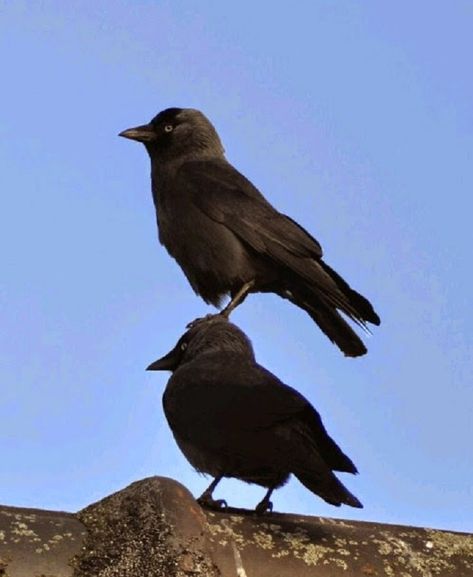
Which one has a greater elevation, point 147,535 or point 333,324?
point 333,324

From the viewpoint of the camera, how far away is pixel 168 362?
19.0 feet

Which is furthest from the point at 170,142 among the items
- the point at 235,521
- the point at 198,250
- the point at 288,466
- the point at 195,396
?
the point at 235,521

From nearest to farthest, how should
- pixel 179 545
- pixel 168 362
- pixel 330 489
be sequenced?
pixel 179 545, pixel 330 489, pixel 168 362

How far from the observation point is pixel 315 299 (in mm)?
8188

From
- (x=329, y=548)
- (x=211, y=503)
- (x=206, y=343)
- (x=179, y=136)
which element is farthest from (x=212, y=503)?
(x=179, y=136)

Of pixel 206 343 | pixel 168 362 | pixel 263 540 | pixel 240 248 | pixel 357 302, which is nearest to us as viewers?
pixel 263 540

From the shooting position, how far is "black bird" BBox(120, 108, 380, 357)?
26.4 feet

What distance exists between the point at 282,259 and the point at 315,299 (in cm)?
36

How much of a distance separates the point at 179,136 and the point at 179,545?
654 cm

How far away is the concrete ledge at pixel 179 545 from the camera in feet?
9.12

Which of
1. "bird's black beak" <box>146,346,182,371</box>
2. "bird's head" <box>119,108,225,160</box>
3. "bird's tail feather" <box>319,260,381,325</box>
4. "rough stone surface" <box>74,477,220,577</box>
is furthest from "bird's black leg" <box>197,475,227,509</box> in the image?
"bird's head" <box>119,108,225,160</box>

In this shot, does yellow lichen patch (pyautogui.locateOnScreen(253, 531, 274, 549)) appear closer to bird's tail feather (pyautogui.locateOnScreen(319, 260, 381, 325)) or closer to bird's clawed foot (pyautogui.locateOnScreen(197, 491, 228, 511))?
bird's clawed foot (pyautogui.locateOnScreen(197, 491, 228, 511))

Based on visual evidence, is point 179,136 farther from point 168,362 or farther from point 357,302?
point 168,362

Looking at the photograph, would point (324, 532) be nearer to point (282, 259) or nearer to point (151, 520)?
point (151, 520)
